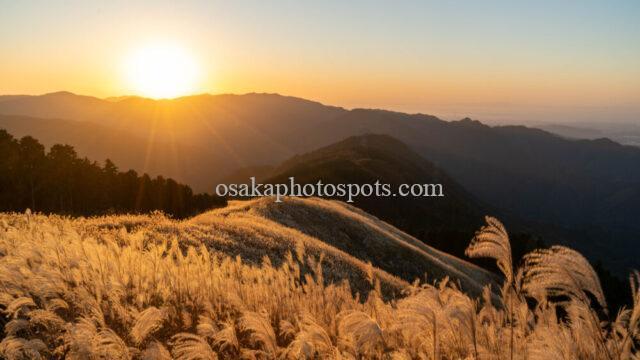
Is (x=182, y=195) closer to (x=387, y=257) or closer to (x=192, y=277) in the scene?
(x=387, y=257)

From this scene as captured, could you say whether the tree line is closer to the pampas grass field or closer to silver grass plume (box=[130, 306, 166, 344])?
the pampas grass field

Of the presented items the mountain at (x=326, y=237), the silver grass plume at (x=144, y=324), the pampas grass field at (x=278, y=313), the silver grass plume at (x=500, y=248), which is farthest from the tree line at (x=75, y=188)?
the silver grass plume at (x=500, y=248)

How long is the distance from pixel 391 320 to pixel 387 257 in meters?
33.1

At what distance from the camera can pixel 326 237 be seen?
37750 millimetres

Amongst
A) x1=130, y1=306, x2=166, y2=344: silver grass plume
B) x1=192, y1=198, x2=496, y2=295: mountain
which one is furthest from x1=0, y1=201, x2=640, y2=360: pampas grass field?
x1=192, y1=198, x2=496, y2=295: mountain

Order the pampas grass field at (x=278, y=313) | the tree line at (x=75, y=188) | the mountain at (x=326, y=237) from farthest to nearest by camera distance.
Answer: the tree line at (x=75, y=188), the mountain at (x=326, y=237), the pampas grass field at (x=278, y=313)

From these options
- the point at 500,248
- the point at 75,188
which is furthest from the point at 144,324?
the point at 75,188

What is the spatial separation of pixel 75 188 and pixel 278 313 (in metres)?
88.5

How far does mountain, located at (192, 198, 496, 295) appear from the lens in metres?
25.4

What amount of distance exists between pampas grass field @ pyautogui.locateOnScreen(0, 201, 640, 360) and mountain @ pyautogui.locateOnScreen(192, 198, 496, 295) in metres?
14.3

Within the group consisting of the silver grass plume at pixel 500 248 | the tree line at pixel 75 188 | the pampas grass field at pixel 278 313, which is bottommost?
the tree line at pixel 75 188

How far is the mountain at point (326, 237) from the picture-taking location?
83.3 feet

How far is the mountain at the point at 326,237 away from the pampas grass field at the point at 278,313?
1433 centimetres

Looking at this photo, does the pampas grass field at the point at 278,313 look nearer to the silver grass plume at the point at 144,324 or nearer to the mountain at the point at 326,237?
the silver grass plume at the point at 144,324
